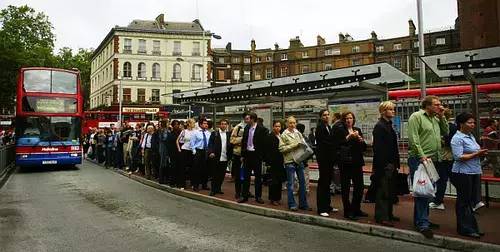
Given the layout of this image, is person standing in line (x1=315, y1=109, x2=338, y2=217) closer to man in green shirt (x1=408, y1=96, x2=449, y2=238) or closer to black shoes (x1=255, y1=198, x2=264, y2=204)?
man in green shirt (x1=408, y1=96, x2=449, y2=238)

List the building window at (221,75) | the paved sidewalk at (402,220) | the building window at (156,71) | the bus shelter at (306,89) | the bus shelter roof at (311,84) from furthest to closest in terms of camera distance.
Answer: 1. the building window at (221,75)
2. the building window at (156,71)
3. the bus shelter roof at (311,84)
4. the bus shelter at (306,89)
5. the paved sidewalk at (402,220)

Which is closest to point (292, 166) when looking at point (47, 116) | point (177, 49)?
point (47, 116)

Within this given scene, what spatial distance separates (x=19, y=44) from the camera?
5075 centimetres

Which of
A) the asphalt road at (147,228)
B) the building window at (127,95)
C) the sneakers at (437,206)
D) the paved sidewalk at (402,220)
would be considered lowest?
the asphalt road at (147,228)

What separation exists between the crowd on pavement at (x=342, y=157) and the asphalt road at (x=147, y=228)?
73cm

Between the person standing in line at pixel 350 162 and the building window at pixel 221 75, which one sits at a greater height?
the building window at pixel 221 75

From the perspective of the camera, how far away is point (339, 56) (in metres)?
70.8

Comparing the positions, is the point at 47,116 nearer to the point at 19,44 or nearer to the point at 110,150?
the point at 110,150

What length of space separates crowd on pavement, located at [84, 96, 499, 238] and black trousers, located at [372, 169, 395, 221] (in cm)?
2

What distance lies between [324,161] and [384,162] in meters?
1.29

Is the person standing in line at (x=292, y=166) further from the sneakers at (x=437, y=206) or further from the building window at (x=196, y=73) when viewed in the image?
the building window at (x=196, y=73)

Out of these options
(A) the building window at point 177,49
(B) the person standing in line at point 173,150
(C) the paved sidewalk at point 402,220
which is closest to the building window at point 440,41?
(A) the building window at point 177,49

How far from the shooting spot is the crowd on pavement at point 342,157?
21.4ft

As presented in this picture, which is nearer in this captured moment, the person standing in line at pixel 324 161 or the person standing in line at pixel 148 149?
the person standing in line at pixel 324 161
